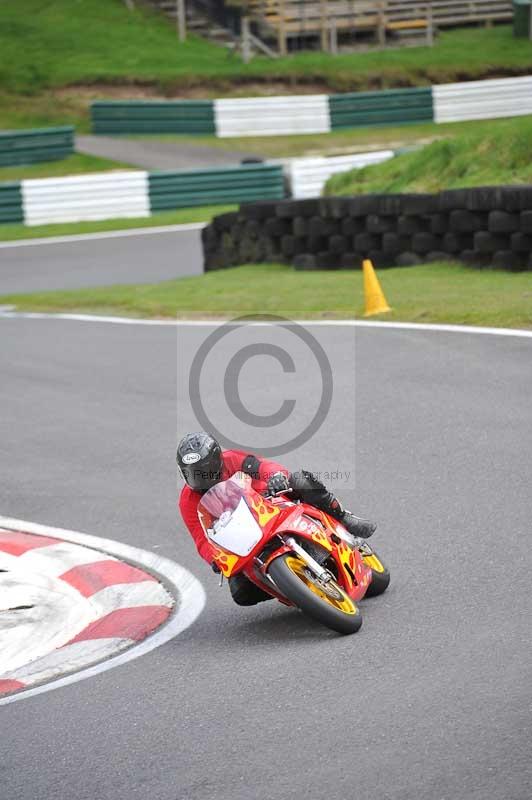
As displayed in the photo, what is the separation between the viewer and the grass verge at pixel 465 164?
16.3 meters

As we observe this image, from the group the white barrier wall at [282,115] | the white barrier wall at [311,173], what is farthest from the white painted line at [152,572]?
the white barrier wall at [282,115]

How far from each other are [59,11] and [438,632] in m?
41.0

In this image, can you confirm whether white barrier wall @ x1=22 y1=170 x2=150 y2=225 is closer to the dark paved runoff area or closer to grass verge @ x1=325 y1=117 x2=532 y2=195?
the dark paved runoff area

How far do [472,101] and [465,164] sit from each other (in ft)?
59.1

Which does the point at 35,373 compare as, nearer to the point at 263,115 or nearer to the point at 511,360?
the point at 511,360

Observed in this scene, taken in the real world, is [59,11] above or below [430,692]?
above

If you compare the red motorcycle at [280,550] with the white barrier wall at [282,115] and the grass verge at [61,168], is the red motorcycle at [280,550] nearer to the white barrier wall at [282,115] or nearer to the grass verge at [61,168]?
the grass verge at [61,168]

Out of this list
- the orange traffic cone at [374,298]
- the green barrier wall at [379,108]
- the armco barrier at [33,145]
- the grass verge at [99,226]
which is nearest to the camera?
the orange traffic cone at [374,298]

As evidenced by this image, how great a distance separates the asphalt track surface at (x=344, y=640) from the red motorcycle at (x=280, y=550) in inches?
6.9

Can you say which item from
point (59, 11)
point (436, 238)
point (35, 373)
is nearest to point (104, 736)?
point (35, 373)

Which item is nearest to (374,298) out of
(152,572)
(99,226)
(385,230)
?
(385,230)

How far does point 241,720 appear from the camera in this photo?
5.06 meters

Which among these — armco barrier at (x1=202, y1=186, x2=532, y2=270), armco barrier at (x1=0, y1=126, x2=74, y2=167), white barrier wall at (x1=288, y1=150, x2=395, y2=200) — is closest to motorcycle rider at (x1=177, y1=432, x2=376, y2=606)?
armco barrier at (x1=202, y1=186, x2=532, y2=270)

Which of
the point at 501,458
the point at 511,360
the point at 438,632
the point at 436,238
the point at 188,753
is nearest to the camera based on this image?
the point at 188,753
